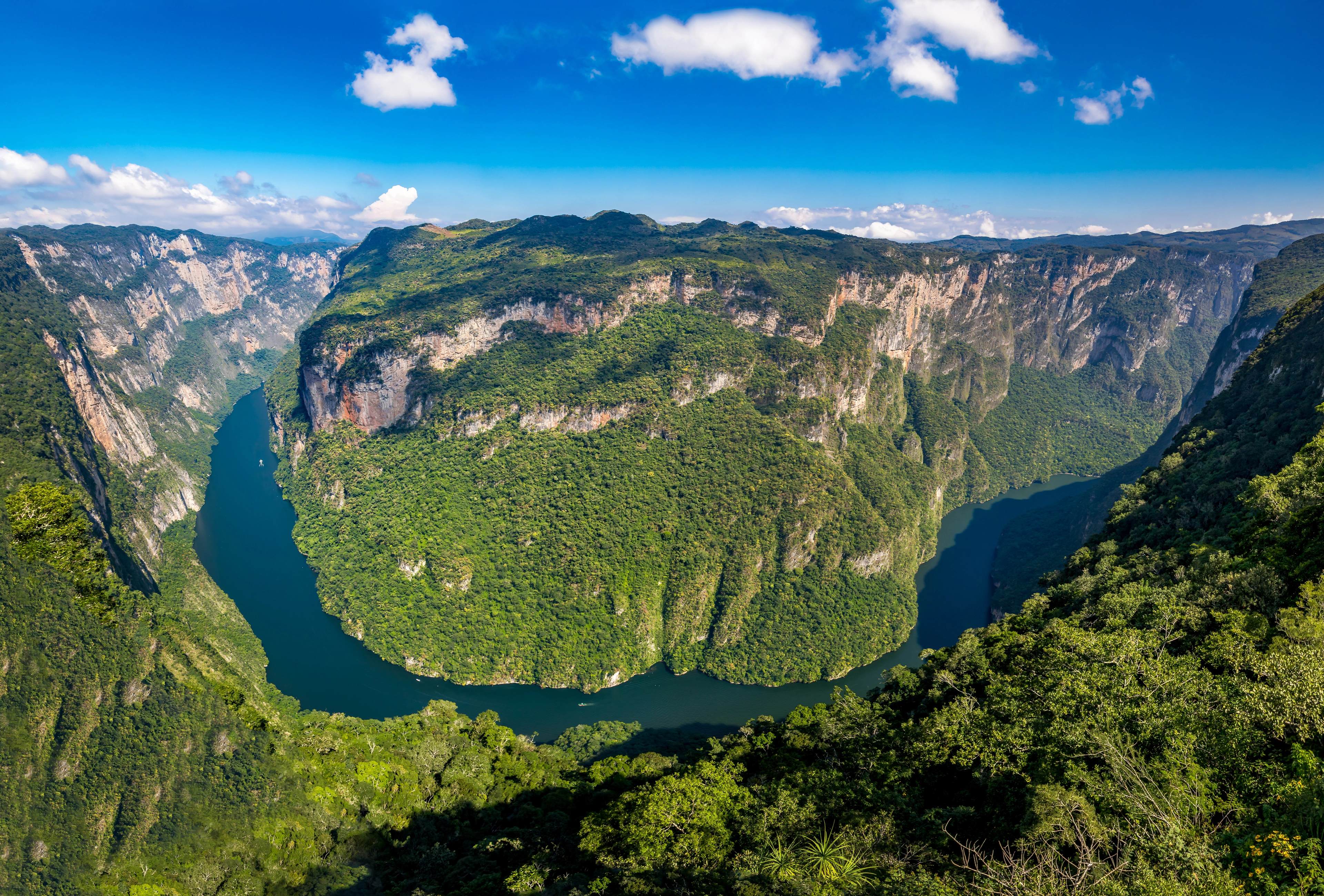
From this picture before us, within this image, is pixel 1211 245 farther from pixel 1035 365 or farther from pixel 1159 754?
pixel 1159 754

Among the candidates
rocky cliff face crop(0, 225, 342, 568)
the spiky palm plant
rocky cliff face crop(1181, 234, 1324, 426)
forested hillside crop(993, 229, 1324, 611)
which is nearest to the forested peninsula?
the spiky palm plant

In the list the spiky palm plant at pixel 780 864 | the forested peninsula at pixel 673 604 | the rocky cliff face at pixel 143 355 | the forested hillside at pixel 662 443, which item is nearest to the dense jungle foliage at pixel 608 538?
the forested hillside at pixel 662 443

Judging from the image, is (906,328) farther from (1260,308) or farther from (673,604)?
(673,604)

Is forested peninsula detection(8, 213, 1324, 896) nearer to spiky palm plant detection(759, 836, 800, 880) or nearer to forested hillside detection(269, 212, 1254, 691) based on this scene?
spiky palm plant detection(759, 836, 800, 880)

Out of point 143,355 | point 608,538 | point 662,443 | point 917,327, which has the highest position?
point 917,327

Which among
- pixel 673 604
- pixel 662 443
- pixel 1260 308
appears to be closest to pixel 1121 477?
pixel 1260 308
